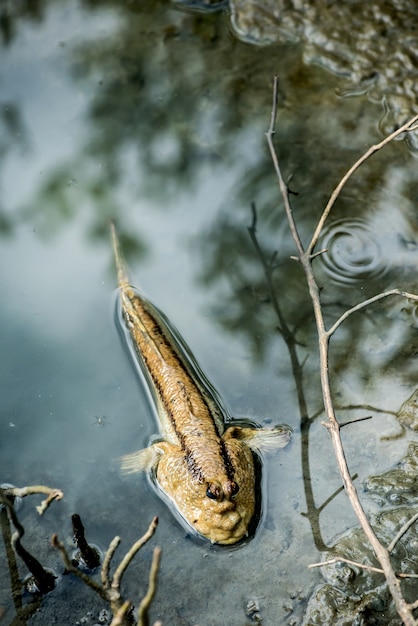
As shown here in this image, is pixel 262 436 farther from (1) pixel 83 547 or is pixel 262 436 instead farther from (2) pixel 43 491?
(2) pixel 43 491

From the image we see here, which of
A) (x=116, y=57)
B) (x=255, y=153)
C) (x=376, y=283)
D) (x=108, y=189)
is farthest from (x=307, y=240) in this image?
(x=116, y=57)

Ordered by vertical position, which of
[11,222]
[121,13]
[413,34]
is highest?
[121,13]

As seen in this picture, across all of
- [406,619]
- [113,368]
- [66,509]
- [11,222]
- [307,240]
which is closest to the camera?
[406,619]

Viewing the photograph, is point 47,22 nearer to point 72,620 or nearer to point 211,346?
point 211,346

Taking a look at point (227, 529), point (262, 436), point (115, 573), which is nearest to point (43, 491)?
point (115, 573)

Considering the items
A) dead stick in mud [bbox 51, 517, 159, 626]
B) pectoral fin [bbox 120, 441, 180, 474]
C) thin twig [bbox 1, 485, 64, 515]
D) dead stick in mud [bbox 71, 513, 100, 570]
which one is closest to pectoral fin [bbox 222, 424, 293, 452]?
pectoral fin [bbox 120, 441, 180, 474]

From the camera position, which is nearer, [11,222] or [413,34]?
[11,222]
